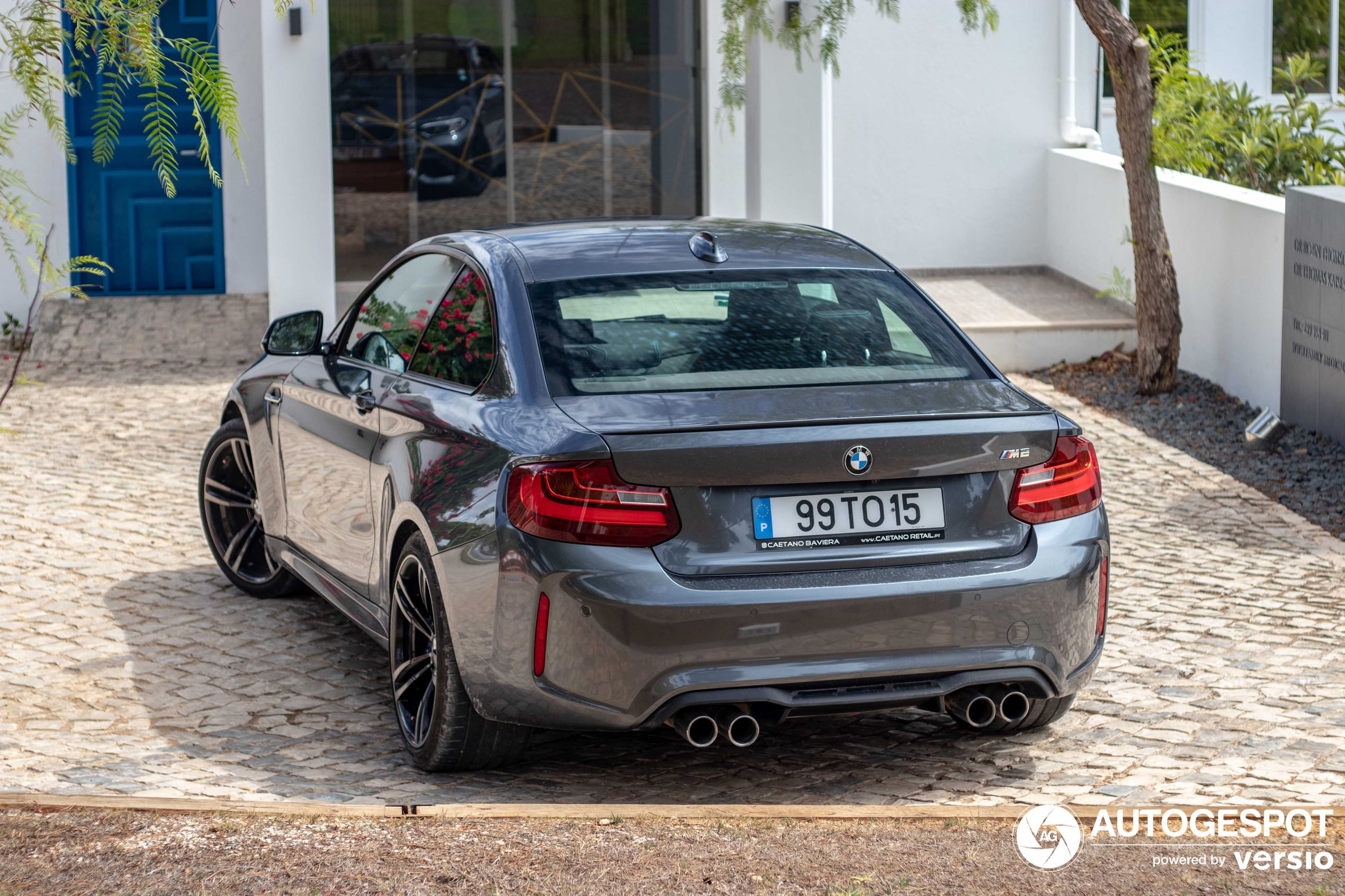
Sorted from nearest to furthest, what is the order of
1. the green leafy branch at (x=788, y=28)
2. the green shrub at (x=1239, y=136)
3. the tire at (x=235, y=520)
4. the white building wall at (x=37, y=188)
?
the tire at (x=235, y=520) → the green leafy branch at (x=788, y=28) → the green shrub at (x=1239, y=136) → the white building wall at (x=37, y=188)

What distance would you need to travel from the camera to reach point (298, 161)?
12.9 m

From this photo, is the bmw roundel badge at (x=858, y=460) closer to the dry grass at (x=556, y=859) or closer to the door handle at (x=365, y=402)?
the dry grass at (x=556, y=859)

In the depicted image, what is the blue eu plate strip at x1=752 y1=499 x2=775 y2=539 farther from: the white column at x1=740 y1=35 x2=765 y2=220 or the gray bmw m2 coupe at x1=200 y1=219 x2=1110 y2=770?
the white column at x1=740 y1=35 x2=765 y2=220

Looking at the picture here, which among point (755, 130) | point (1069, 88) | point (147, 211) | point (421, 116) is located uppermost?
point (1069, 88)

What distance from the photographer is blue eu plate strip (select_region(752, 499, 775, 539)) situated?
4.12 m

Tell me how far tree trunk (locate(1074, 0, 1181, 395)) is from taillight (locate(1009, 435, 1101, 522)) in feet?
23.8

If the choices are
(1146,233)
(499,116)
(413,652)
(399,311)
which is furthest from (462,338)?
(499,116)

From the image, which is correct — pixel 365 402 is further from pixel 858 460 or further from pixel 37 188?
pixel 37 188

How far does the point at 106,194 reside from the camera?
1423cm

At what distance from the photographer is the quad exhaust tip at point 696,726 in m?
4.14

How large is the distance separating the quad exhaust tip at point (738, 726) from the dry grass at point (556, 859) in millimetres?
212

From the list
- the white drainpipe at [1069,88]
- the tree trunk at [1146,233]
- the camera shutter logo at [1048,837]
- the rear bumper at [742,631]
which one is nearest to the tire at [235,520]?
the rear bumper at [742,631]

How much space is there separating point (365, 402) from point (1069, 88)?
40.8ft

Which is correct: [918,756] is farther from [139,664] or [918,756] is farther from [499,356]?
[139,664]
